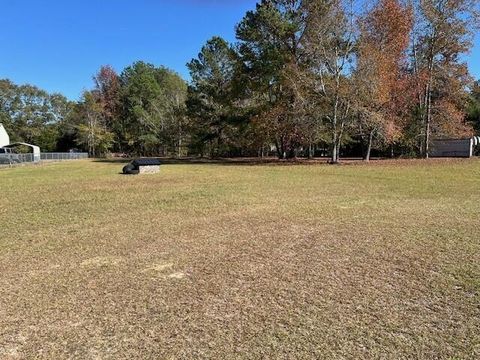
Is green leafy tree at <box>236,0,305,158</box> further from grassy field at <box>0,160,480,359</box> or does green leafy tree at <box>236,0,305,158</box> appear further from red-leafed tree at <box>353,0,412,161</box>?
grassy field at <box>0,160,480,359</box>

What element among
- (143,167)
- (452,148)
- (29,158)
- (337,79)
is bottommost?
(143,167)

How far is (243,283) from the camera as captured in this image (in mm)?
4000

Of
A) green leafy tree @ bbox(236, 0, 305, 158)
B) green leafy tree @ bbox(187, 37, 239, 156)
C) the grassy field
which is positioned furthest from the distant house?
the grassy field

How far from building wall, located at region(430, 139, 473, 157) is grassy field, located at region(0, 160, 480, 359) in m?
22.4

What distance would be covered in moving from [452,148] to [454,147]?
0.47 ft

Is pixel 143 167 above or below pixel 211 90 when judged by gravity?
below

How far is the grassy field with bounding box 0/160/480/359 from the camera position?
2861 millimetres

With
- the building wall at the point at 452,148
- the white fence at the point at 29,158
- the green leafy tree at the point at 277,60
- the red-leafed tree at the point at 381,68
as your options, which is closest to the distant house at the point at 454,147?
the building wall at the point at 452,148

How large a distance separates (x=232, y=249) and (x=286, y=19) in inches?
937

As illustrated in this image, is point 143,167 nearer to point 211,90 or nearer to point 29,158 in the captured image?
point 211,90

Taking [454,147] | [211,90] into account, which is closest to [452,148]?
[454,147]

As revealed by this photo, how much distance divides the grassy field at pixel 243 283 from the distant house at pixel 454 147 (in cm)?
2244

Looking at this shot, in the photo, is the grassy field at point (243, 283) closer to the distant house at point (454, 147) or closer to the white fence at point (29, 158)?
the distant house at point (454, 147)

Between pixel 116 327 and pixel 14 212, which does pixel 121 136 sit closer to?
pixel 14 212
